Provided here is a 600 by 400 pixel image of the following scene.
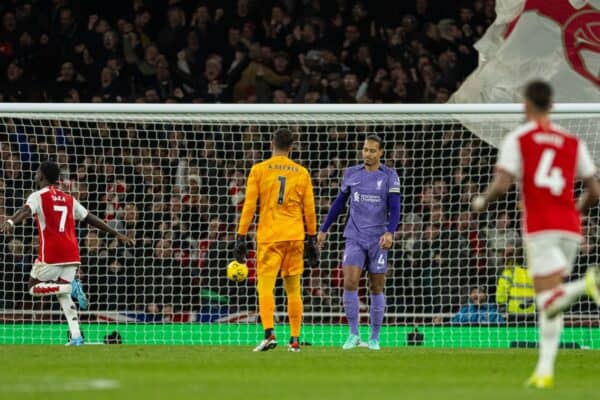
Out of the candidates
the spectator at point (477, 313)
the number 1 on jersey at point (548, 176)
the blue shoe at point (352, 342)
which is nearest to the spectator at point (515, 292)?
the spectator at point (477, 313)

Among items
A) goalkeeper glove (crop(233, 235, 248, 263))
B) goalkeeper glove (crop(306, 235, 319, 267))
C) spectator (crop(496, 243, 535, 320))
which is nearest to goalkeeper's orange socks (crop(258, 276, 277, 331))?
goalkeeper glove (crop(233, 235, 248, 263))

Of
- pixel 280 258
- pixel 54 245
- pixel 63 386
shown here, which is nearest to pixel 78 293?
pixel 54 245

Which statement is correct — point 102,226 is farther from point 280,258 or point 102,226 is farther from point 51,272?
point 280,258

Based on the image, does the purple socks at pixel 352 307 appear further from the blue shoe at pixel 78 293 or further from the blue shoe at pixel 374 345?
the blue shoe at pixel 78 293

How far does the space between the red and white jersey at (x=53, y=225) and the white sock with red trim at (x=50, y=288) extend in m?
0.25

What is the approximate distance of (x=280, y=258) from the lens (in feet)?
40.2

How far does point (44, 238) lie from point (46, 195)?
1.61ft

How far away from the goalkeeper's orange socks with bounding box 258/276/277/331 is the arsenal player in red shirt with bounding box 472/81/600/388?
14.3 feet

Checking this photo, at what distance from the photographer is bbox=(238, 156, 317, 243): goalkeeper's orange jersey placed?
40.0ft

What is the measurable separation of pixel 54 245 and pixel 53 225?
22cm

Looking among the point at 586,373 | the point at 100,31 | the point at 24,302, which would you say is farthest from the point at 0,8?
the point at 586,373

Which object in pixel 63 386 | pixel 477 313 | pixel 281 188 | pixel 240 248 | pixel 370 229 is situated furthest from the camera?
pixel 477 313

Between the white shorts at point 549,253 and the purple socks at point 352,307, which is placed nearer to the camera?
the white shorts at point 549,253

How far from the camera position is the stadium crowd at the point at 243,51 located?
1895cm
